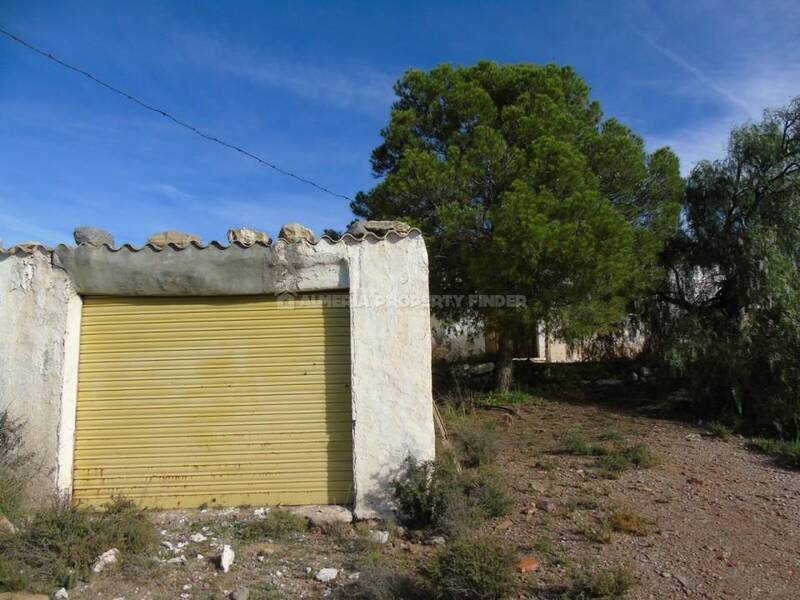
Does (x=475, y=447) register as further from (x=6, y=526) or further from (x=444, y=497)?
(x=6, y=526)

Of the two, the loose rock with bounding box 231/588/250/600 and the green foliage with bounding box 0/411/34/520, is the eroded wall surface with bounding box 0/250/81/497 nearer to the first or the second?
the green foliage with bounding box 0/411/34/520

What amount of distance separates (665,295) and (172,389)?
29.9 ft

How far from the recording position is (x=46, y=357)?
19.6 ft

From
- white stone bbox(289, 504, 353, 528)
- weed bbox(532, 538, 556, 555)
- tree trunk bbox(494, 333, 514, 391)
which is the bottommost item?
weed bbox(532, 538, 556, 555)

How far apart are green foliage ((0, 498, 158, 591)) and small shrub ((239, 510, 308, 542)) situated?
755mm

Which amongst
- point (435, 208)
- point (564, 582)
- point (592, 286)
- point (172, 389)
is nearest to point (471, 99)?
point (435, 208)

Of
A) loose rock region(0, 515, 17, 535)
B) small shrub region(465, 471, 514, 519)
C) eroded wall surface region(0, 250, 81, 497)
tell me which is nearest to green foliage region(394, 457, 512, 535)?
small shrub region(465, 471, 514, 519)

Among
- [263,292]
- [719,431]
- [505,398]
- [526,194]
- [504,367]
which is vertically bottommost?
[719,431]

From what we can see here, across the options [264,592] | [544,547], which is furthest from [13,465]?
[544,547]

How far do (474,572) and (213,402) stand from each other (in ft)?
10.5

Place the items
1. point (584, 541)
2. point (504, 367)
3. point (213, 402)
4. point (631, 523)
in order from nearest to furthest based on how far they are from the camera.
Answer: point (584, 541) < point (631, 523) < point (213, 402) < point (504, 367)

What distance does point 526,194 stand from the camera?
907cm

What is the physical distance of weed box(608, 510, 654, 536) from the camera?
520 cm

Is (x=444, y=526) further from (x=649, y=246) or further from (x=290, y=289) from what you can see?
(x=649, y=246)
